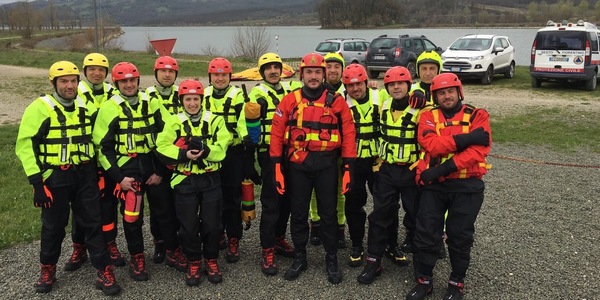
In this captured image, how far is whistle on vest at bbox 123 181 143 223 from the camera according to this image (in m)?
4.66

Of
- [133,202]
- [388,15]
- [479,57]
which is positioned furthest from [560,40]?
[388,15]

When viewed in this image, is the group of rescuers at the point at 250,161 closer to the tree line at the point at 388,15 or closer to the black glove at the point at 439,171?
the black glove at the point at 439,171

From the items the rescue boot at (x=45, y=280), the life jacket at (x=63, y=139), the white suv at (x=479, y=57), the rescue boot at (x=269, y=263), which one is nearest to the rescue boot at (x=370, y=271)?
the rescue boot at (x=269, y=263)

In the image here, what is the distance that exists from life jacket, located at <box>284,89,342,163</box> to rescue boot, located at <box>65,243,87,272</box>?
260cm

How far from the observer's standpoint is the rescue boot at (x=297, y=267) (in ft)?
16.0

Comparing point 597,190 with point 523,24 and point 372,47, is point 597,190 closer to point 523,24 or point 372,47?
point 372,47

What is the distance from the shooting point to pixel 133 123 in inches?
184

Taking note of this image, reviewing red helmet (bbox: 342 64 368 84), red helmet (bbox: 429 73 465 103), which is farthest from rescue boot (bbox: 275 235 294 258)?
red helmet (bbox: 429 73 465 103)

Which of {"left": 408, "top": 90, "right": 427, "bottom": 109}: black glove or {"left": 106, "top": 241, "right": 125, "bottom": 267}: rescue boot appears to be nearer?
{"left": 408, "top": 90, "right": 427, "bottom": 109}: black glove

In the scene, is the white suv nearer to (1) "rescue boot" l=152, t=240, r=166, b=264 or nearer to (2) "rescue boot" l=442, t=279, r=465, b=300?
(2) "rescue boot" l=442, t=279, r=465, b=300

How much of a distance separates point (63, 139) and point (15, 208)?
10.5 feet

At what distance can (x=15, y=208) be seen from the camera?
6.79 metres

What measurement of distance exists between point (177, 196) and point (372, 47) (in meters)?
17.3

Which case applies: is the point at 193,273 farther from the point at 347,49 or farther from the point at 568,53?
the point at 347,49
